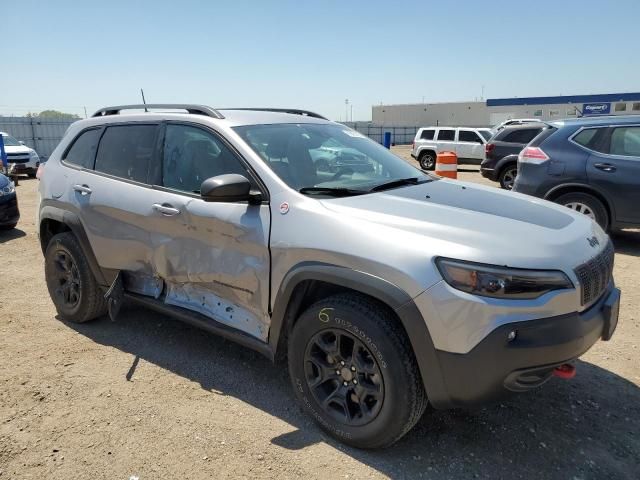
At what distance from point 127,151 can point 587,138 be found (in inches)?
233

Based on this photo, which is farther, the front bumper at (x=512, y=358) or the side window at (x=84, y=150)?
the side window at (x=84, y=150)

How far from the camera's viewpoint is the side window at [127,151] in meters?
3.74

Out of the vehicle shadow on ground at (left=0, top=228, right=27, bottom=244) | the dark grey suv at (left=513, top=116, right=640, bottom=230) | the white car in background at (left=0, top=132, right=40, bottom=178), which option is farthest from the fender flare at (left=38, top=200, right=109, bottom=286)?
the white car in background at (left=0, top=132, right=40, bottom=178)

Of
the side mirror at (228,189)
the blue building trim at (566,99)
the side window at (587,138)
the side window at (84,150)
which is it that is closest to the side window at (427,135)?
the side window at (587,138)

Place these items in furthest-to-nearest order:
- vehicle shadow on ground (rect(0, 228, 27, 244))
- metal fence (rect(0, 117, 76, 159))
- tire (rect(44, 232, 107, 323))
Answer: metal fence (rect(0, 117, 76, 159)) < vehicle shadow on ground (rect(0, 228, 27, 244)) < tire (rect(44, 232, 107, 323))

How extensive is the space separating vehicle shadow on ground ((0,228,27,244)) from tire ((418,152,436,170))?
50.0 ft

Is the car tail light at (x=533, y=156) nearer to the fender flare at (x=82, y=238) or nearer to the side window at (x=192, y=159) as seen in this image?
the side window at (x=192, y=159)

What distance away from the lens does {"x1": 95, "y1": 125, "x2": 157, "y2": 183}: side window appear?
3.74m

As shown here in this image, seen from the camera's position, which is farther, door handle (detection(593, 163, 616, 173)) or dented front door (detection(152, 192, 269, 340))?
door handle (detection(593, 163, 616, 173))

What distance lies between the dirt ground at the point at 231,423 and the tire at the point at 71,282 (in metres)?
0.27

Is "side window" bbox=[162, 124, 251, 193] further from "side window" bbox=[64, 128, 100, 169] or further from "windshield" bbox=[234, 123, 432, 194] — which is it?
"side window" bbox=[64, 128, 100, 169]

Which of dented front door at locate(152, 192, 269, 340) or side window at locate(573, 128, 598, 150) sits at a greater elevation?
side window at locate(573, 128, 598, 150)

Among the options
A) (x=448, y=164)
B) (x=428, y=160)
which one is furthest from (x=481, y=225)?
(x=428, y=160)

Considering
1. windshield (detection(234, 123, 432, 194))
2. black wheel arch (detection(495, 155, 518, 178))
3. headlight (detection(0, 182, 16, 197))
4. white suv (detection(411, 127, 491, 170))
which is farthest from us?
white suv (detection(411, 127, 491, 170))
